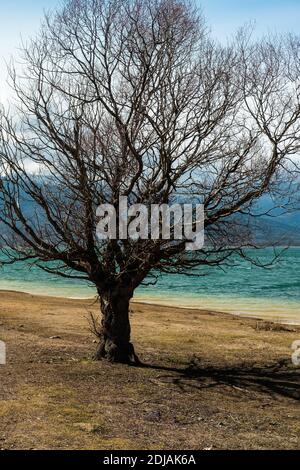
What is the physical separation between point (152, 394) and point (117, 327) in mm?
2627

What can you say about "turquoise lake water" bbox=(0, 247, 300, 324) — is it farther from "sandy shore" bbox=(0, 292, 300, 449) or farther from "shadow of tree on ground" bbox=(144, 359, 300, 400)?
"shadow of tree on ground" bbox=(144, 359, 300, 400)

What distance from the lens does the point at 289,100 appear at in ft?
36.8

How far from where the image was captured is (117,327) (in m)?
12.7

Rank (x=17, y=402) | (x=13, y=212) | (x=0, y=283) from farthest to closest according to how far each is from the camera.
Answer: (x=0, y=283), (x=13, y=212), (x=17, y=402)

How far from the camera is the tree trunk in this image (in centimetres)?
1262

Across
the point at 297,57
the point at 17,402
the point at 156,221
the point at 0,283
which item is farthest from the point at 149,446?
the point at 0,283

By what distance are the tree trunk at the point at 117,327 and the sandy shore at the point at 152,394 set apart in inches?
16.6

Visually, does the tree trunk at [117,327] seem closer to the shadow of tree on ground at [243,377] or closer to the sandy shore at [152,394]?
the sandy shore at [152,394]

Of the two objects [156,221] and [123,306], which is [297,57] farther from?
[123,306]

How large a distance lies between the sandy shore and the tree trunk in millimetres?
421

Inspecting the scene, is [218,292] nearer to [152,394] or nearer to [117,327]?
[117,327]

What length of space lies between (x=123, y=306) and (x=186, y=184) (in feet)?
10.1

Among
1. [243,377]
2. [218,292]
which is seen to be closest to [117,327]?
[243,377]

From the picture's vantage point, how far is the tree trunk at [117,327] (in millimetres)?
12625
